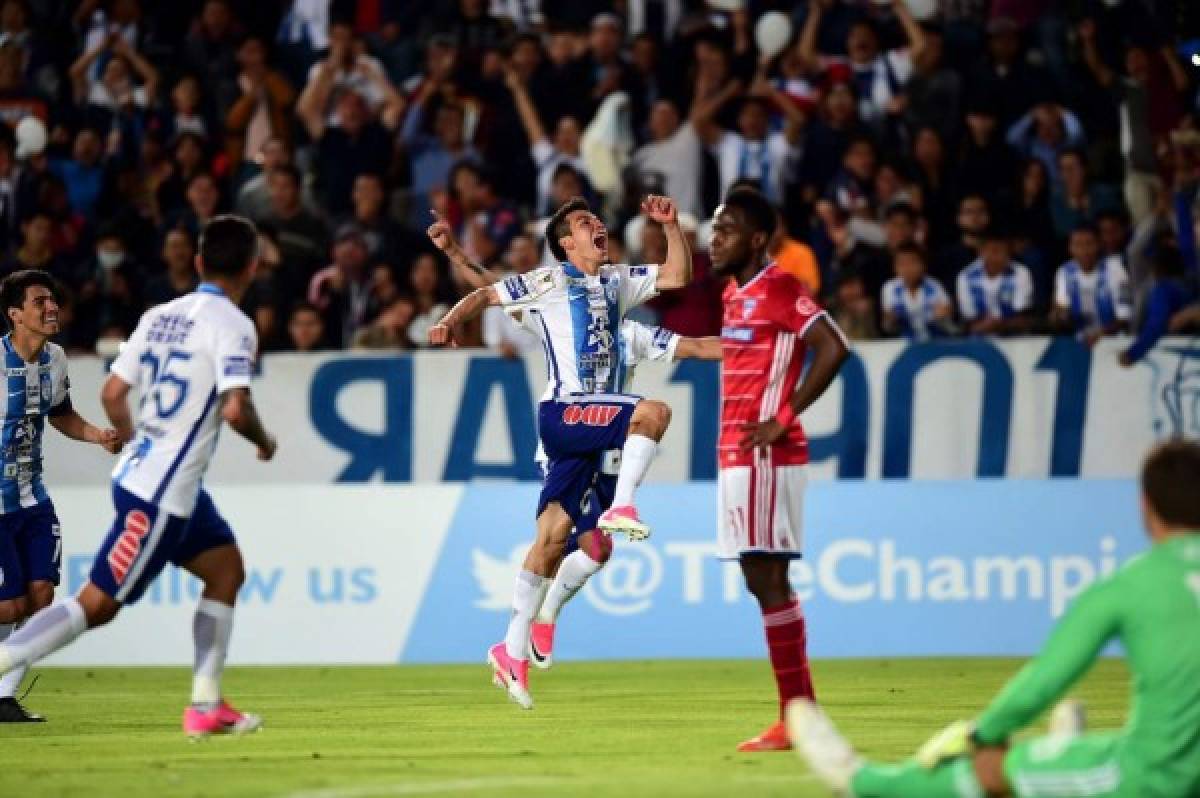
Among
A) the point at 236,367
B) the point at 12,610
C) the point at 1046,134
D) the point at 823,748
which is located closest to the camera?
the point at 823,748

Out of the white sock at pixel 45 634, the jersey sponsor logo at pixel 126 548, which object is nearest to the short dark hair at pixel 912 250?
the jersey sponsor logo at pixel 126 548

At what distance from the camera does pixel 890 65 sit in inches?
853

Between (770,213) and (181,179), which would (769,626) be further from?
(181,179)

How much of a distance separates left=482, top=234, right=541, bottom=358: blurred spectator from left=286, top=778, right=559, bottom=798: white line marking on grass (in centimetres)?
1034

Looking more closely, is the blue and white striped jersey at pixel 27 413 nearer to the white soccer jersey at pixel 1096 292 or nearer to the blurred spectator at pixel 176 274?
the blurred spectator at pixel 176 274

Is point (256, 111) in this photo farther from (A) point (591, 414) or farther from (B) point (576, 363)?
(A) point (591, 414)

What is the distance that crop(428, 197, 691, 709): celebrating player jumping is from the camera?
12.9 metres

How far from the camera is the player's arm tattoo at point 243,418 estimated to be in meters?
9.78

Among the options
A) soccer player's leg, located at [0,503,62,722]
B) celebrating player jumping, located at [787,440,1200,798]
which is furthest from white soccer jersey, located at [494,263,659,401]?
celebrating player jumping, located at [787,440,1200,798]

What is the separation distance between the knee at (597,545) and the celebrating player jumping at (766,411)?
2950 millimetres

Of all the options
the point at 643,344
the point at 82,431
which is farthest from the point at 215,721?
the point at 643,344

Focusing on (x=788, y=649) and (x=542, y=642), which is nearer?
Result: (x=788, y=649)

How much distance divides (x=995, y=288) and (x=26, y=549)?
9173mm

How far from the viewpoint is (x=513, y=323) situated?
65.6 feet
